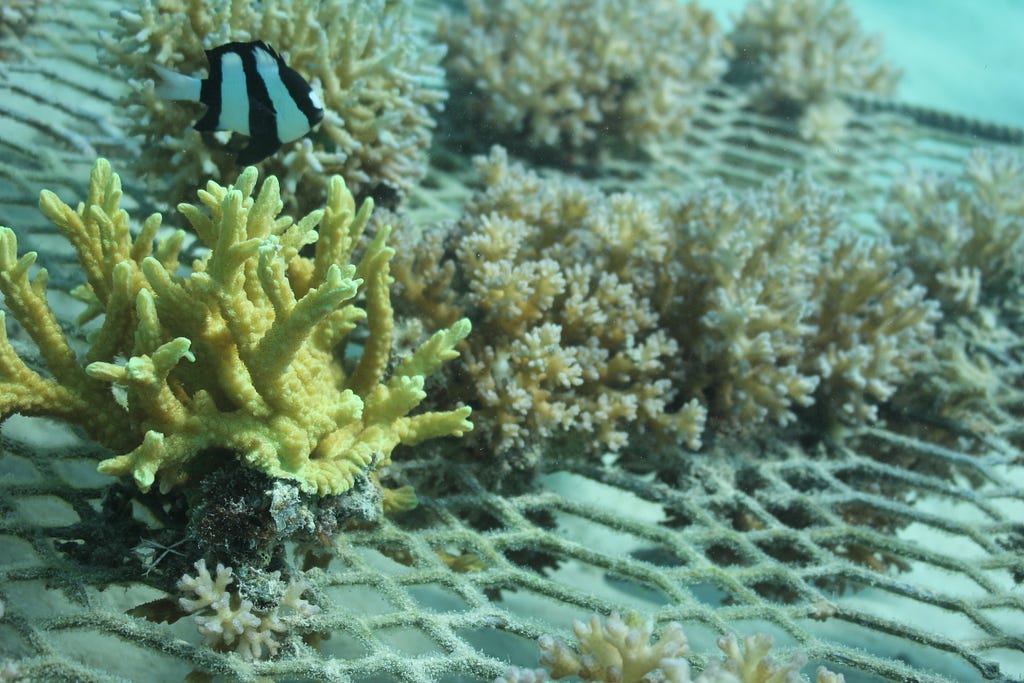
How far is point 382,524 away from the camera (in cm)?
238

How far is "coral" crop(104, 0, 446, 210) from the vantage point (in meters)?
2.84

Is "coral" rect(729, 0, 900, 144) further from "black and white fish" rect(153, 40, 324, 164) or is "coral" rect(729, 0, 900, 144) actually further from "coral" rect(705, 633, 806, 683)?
"coral" rect(705, 633, 806, 683)

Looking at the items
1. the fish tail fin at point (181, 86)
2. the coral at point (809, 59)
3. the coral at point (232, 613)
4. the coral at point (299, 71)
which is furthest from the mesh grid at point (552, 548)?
the coral at point (809, 59)

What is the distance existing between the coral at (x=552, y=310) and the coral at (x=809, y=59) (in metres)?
3.30

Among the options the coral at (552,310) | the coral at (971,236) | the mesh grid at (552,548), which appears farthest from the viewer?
the coral at (971,236)

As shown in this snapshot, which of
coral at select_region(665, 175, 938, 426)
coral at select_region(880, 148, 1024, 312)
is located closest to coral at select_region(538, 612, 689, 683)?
coral at select_region(665, 175, 938, 426)

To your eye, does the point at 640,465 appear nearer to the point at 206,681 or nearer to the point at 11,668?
the point at 206,681

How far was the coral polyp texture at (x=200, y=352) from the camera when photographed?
176 cm

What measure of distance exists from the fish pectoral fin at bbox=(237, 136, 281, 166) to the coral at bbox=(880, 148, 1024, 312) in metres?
3.18

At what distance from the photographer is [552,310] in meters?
2.91

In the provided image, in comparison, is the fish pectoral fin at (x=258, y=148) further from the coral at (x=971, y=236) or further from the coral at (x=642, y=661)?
the coral at (x=971, y=236)

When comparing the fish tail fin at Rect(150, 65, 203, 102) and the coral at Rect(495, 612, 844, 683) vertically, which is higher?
the fish tail fin at Rect(150, 65, 203, 102)

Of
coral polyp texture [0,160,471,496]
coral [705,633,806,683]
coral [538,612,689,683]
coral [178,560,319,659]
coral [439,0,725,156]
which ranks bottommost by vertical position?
coral [178,560,319,659]

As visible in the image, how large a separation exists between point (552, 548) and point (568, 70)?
3.18m
